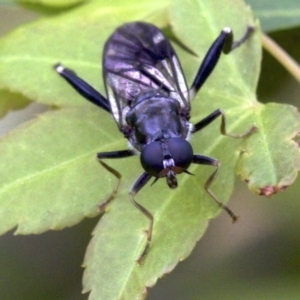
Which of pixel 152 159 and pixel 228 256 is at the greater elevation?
pixel 152 159

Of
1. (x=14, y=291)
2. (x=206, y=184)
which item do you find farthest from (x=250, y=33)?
(x=14, y=291)

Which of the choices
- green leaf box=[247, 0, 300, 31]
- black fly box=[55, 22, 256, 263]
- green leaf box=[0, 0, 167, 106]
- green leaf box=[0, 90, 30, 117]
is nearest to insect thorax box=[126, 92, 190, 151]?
black fly box=[55, 22, 256, 263]

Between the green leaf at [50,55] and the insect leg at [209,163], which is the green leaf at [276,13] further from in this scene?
the insect leg at [209,163]

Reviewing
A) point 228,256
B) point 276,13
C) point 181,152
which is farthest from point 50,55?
point 228,256

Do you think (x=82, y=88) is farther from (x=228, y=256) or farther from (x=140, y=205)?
(x=228, y=256)

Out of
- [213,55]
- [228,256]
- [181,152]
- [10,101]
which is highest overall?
[213,55]

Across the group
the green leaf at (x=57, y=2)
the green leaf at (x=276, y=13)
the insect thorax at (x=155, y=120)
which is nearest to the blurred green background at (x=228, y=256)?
the green leaf at (x=276, y=13)

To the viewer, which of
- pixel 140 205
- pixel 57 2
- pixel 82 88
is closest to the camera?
pixel 140 205

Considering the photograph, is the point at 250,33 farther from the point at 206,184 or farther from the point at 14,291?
the point at 14,291
